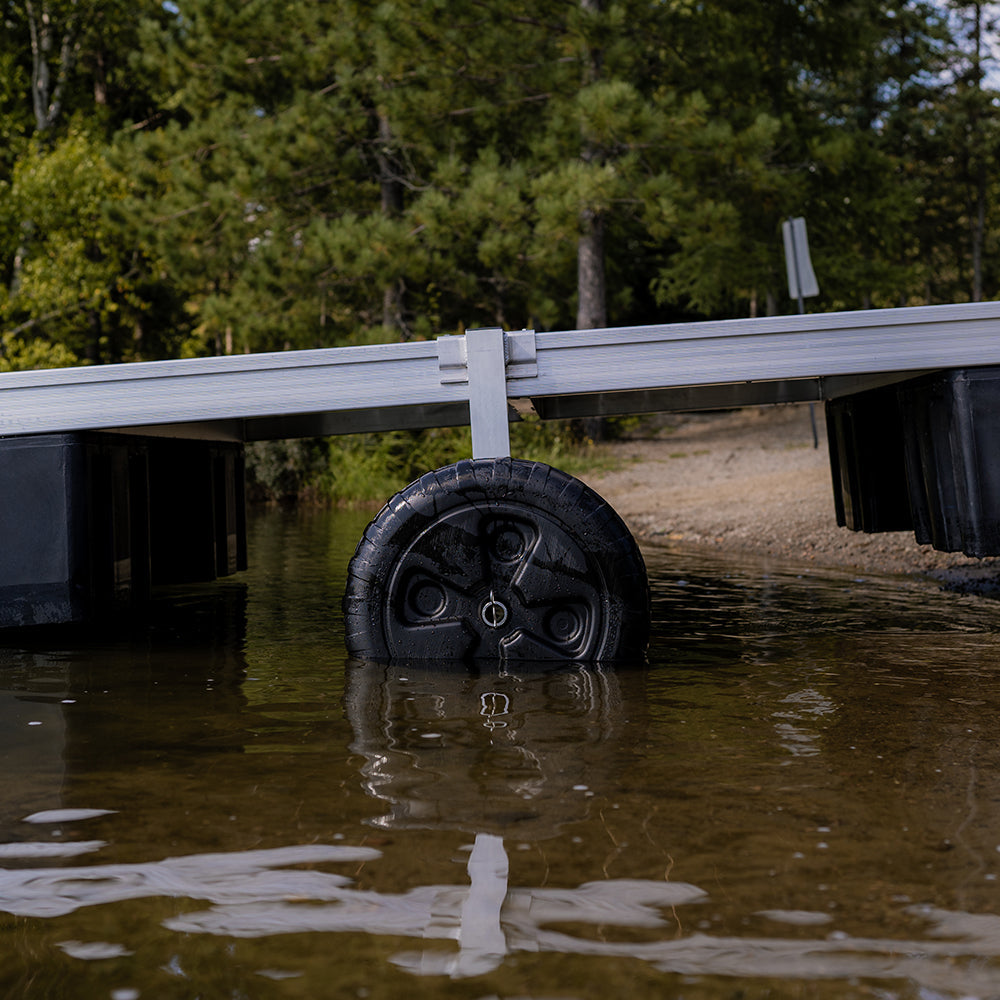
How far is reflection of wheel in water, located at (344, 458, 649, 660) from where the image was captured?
4.05m

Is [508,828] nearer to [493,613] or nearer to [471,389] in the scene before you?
[493,613]

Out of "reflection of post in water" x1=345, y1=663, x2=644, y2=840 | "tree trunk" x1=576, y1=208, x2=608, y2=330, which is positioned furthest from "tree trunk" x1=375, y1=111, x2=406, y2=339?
"reflection of post in water" x1=345, y1=663, x2=644, y2=840

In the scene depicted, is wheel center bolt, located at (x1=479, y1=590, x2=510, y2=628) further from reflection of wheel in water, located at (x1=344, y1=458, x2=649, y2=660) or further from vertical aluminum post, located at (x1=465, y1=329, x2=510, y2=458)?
vertical aluminum post, located at (x1=465, y1=329, x2=510, y2=458)

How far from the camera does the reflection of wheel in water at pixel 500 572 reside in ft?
13.3

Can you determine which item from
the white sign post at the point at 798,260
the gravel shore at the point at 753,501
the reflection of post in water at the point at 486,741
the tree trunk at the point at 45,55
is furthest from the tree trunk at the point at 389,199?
the reflection of post in water at the point at 486,741

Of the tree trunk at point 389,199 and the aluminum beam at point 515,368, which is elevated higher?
the tree trunk at point 389,199

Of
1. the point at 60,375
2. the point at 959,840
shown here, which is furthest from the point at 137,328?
the point at 959,840

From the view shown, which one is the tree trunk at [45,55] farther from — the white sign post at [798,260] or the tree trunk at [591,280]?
the white sign post at [798,260]

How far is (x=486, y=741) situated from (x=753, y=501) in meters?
8.01

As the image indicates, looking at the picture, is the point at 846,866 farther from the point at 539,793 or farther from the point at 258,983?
the point at 258,983

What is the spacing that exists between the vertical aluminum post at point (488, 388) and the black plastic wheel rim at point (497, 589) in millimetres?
298

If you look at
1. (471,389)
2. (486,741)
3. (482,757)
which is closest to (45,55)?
(471,389)

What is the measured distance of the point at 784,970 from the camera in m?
1.80

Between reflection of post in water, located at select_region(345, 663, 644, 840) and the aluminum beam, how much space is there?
1.00 meters
